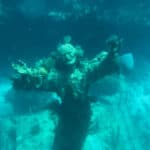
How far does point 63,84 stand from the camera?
36.5ft

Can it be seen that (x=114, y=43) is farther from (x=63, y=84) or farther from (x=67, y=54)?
(x=63, y=84)

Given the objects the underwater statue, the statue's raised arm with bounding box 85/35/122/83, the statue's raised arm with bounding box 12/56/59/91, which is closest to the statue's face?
the underwater statue

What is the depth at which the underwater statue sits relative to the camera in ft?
35.4

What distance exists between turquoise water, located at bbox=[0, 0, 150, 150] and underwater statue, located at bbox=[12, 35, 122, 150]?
0.14 ft

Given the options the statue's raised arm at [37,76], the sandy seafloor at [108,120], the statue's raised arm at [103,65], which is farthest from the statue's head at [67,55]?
the sandy seafloor at [108,120]

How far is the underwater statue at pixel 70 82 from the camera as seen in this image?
10.8m

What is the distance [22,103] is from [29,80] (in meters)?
2.86

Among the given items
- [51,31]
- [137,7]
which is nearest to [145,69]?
[137,7]

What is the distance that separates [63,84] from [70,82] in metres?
0.35

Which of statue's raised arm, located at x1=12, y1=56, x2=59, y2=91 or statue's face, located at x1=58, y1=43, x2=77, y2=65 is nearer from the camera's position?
statue's raised arm, located at x1=12, y1=56, x2=59, y2=91

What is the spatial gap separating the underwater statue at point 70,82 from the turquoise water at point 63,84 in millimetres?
42

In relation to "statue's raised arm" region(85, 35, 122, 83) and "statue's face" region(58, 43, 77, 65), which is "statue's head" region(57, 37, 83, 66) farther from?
"statue's raised arm" region(85, 35, 122, 83)

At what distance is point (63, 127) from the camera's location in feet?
37.6

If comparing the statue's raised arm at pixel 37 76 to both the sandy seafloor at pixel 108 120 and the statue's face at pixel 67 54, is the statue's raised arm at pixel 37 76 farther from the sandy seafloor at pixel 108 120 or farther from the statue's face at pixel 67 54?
the sandy seafloor at pixel 108 120
